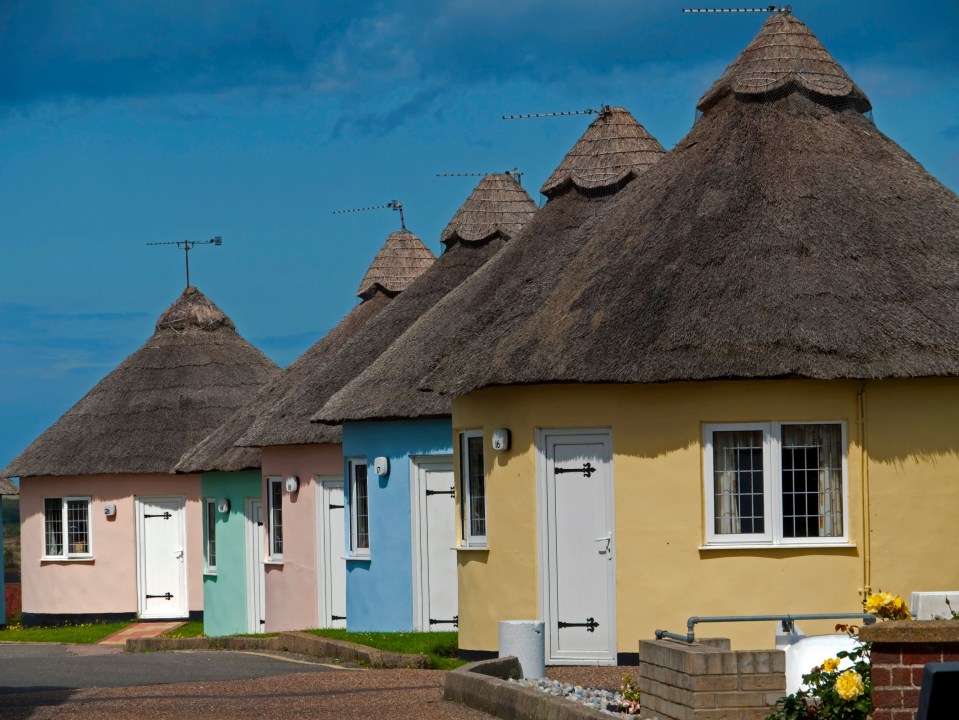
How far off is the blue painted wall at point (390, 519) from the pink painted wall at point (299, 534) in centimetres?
242

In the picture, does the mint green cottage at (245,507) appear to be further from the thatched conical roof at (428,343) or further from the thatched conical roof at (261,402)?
the thatched conical roof at (428,343)

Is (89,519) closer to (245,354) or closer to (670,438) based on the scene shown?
(245,354)

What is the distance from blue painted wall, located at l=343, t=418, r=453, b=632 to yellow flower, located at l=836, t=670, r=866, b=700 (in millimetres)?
12096

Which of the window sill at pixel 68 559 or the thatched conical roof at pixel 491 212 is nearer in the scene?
the thatched conical roof at pixel 491 212

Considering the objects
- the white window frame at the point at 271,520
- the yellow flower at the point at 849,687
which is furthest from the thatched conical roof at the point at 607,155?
the yellow flower at the point at 849,687

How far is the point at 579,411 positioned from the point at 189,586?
18888 mm

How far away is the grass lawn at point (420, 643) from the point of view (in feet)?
57.4

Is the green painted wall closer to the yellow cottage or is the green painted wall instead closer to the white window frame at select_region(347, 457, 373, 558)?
the white window frame at select_region(347, 457, 373, 558)

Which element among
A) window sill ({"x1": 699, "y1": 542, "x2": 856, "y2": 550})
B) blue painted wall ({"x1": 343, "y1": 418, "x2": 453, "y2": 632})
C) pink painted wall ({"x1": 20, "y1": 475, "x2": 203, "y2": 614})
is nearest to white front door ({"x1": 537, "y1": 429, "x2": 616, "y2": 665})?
window sill ({"x1": 699, "y1": 542, "x2": 856, "y2": 550})

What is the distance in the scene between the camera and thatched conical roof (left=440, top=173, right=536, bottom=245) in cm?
2675

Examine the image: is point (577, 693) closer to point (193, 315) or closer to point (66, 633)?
point (66, 633)

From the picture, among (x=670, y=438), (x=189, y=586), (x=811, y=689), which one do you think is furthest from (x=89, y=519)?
(x=811, y=689)

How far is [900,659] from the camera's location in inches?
360

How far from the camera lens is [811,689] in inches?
392
